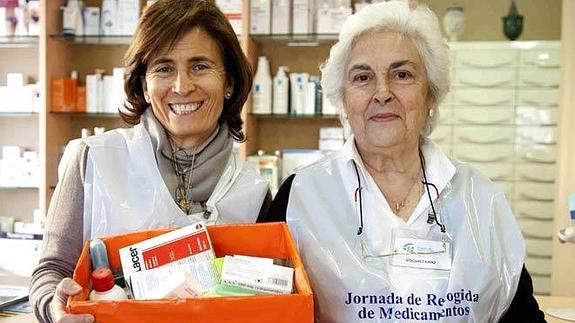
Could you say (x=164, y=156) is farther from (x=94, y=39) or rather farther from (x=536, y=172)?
(x=536, y=172)

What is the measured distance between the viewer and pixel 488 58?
169 inches

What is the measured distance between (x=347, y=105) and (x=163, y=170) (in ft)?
1.65

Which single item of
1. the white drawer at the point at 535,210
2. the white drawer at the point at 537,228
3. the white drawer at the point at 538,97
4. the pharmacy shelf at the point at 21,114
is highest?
the white drawer at the point at 538,97

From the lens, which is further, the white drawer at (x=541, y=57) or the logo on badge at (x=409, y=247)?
the white drawer at (x=541, y=57)

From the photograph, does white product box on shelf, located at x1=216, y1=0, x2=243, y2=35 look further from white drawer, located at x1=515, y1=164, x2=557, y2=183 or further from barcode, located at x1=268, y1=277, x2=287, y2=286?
white drawer, located at x1=515, y1=164, x2=557, y2=183

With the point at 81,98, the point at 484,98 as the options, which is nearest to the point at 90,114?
the point at 81,98

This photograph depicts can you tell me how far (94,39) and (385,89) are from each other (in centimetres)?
262

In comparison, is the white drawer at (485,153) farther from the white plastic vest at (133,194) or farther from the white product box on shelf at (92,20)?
the white plastic vest at (133,194)

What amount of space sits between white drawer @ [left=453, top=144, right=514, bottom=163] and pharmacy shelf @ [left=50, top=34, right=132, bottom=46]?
2.70 m

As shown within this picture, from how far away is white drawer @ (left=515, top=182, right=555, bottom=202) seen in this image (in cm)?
432

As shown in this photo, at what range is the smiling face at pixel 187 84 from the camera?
1354 millimetres

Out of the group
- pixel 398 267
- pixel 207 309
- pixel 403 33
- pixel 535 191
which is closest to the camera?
pixel 207 309

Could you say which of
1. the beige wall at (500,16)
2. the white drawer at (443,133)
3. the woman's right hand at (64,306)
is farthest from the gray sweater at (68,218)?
the beige wall at (500,16)

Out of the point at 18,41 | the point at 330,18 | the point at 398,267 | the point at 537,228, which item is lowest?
the point at 537,228
